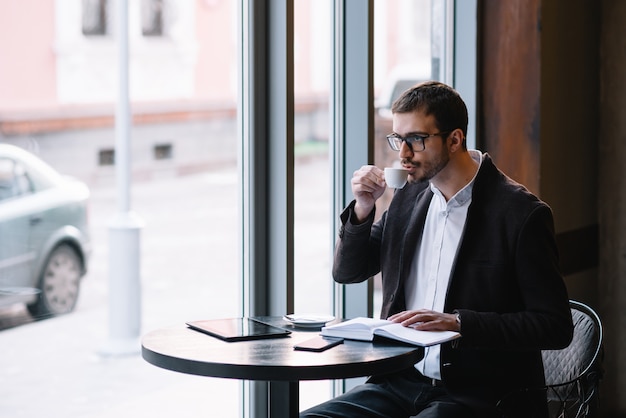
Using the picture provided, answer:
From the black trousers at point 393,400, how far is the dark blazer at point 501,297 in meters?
0.06

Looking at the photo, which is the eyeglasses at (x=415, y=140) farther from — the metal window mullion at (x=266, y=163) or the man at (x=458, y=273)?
the metal window mullion at (x=266, y=163)

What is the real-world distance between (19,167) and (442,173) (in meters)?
1.18

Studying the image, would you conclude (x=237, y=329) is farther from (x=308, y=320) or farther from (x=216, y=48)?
(x=216, y=48)

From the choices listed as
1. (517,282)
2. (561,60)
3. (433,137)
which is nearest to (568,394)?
(517,282)

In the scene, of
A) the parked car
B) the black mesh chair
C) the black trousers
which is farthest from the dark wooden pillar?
the parked car

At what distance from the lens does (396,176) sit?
104 inches

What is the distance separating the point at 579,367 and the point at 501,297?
50 cm

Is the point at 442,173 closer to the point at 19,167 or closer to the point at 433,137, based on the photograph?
the point at 433,137

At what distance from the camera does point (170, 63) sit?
2938 mm

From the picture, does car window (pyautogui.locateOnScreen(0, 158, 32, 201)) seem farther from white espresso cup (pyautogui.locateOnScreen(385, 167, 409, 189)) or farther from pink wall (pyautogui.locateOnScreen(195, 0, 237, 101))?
white espresso cup (pyautogui.locateOnScreen(385, 167, 409, 189))

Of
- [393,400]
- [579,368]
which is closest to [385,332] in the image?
[393,400]

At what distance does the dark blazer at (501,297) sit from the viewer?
2436 millimetres

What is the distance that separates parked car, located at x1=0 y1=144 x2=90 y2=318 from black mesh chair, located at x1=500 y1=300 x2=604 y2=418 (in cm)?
138

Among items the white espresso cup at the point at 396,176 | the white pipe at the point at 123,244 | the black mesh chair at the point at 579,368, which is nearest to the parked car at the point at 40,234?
the white pipe at the point at 123,244
